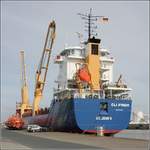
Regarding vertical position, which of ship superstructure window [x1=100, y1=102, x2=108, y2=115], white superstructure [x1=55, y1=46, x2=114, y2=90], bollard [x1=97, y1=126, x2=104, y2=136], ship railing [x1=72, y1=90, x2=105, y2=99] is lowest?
bollard [x1=97, y1=126, x2=104, y2=136]

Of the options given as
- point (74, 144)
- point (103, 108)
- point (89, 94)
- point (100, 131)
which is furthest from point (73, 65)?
point (74, 144)

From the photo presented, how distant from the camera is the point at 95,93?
134 ft

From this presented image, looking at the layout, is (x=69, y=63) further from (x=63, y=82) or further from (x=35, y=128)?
(x=35, y=128)

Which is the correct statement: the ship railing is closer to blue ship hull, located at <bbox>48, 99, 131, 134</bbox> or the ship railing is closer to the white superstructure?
blue ship hull, located at <bbox>48, 99, 131, 134</bbox>

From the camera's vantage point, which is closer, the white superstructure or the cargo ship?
the cargo ship

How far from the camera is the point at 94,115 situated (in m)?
38.2

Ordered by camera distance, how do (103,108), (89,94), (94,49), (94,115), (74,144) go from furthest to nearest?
(94,49) → (89,94) → (103,108) → (94,115) → (74,144)

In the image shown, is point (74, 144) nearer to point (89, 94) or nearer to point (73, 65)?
point (89, 94)

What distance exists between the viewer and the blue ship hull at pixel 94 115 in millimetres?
38031

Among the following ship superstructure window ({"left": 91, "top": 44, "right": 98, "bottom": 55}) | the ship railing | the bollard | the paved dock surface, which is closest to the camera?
the paved dock surface

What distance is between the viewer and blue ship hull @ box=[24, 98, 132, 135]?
125ft

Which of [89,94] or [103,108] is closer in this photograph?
[103,108]

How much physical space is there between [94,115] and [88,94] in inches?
106

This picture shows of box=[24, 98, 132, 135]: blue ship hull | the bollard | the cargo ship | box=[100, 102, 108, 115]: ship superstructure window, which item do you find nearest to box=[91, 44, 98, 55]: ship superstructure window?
the cargo ship
